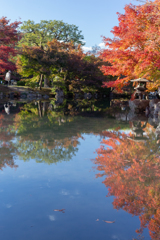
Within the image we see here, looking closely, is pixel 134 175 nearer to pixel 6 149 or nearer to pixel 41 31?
pixel 6 149

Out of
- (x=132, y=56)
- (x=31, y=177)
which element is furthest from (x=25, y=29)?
(x=31, y=177)

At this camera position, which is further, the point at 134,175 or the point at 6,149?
the point at 6,149

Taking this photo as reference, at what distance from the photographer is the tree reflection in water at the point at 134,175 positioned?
2.28 m

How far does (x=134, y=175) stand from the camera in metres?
3.15

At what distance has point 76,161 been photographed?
3.74 metres

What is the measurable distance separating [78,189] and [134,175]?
904 millimetres

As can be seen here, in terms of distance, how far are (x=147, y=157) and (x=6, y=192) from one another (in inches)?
98.2

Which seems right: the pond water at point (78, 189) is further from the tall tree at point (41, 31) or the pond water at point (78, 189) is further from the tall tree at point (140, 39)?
the tall tree at point (41, 31)

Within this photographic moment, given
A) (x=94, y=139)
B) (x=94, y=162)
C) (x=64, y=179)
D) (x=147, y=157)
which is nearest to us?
(x=64, y=179)

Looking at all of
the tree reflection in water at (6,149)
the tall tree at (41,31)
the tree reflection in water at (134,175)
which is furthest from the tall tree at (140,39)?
the tall tree at (41,31)

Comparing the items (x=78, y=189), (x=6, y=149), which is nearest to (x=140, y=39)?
(x=6, y=149)

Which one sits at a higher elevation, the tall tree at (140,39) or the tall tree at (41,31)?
the tall tree at (41,31)

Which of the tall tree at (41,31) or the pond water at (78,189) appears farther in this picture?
the tall tree at (41,31)

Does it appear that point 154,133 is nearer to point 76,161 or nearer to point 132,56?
point 76,161
